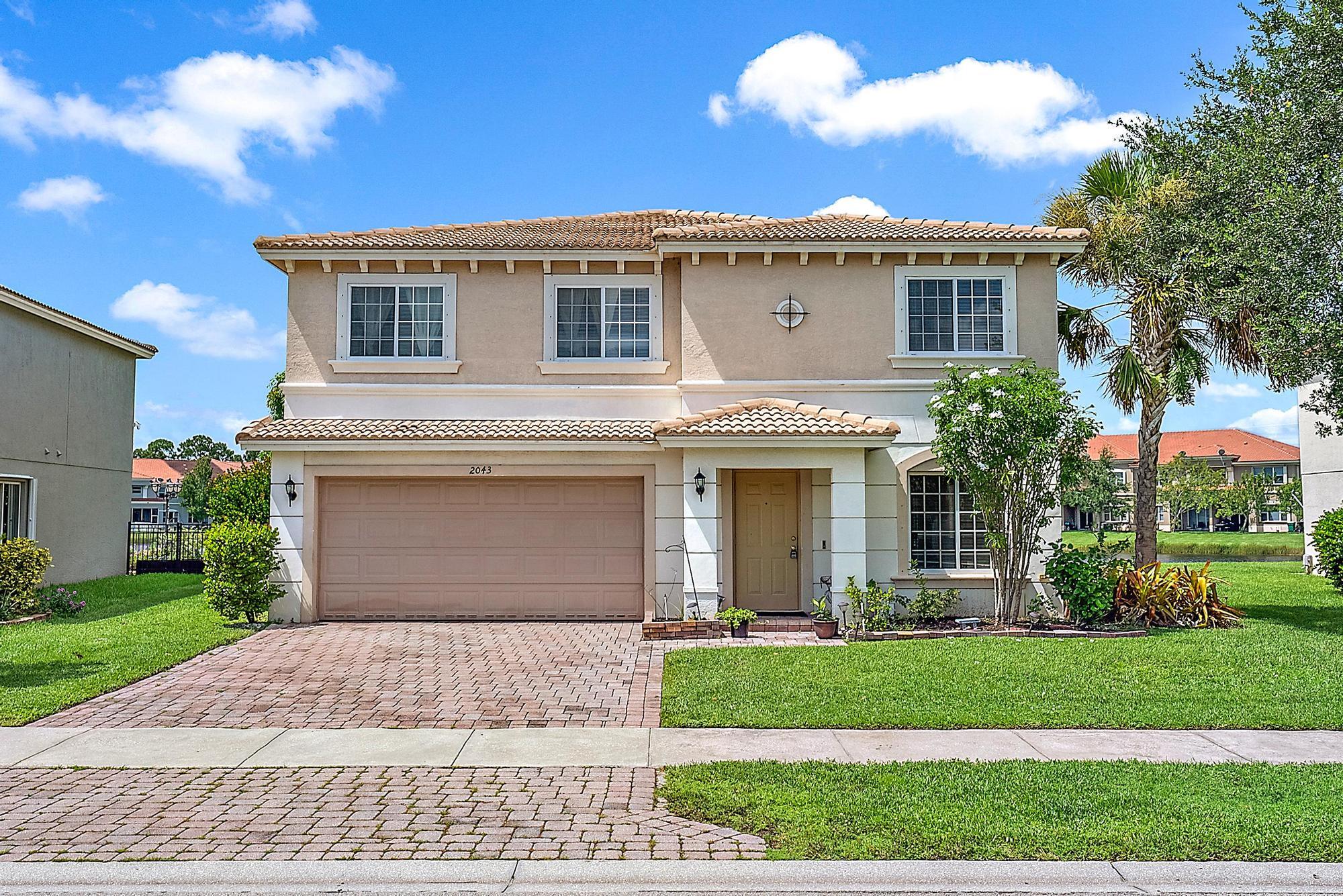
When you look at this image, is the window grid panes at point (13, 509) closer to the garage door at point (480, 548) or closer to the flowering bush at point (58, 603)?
the flowering bush at point (58, 603)

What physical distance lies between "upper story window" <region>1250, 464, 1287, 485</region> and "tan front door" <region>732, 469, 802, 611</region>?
67.9 m

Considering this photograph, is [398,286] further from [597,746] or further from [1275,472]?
[1275,472]

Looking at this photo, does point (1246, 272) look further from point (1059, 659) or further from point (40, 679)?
point (40, 679)

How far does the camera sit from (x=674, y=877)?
5.30 metres

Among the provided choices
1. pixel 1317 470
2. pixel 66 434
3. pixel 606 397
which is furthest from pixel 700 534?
pixel 1317 470

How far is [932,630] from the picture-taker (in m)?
13.4

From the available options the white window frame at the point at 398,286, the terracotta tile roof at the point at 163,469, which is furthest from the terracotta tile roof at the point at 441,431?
the terracotta tile roof at the point at 163,469

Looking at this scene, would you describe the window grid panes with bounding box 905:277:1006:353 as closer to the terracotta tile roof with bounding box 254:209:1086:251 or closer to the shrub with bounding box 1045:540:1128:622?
the terracotta tile roof with bounding box 254:209:1086:251

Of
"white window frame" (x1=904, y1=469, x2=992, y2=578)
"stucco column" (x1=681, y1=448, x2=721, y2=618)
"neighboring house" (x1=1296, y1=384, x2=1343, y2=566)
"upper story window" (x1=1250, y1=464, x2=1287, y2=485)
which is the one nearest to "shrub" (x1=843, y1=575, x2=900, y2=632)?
"white window frame" (x1=904, y1=469, x2=992, y2=578)

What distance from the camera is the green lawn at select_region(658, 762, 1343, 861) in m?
5.58

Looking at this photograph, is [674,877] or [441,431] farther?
[441,431]

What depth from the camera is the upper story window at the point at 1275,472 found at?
232 ft

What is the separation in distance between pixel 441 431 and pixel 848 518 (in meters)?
6.26

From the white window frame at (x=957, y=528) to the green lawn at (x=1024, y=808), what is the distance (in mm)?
7761
